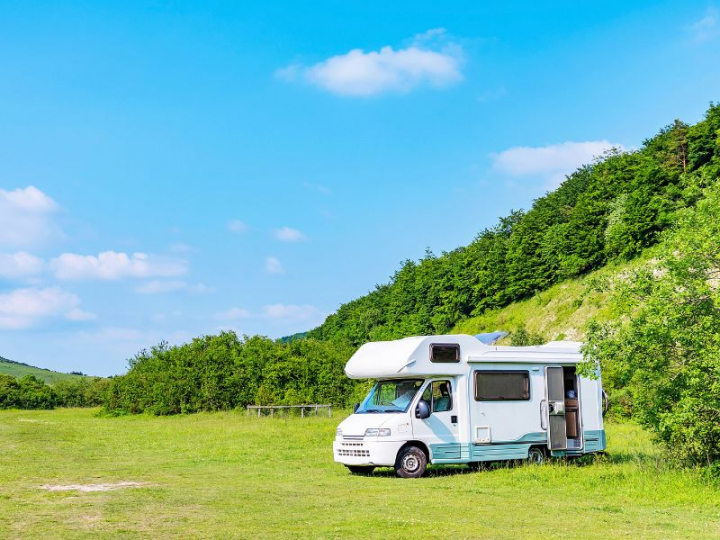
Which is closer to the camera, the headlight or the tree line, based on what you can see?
the tree line

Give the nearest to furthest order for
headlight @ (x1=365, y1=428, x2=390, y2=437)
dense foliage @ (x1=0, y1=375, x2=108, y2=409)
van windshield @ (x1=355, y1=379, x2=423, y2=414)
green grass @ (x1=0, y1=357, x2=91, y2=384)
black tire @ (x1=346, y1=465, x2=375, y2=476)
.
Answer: headlight @ (x1=365, y1=428, x2=390, y2=437)
van windshield @ (x1=355, y1=379, x2=423, y2=414)
black tire @ (x1=346, y1=465, x2=375, y2=476)
dense foliage @ (x1=0, y1=375, x2=108, y2=409)
green grass @ (x1=0, y1=357, x2=91, y2=384)

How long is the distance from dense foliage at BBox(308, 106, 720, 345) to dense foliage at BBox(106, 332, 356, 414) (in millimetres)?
23659

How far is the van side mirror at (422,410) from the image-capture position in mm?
18281

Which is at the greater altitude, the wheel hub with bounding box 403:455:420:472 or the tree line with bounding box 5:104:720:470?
the tree line with bounding box 5:104:720:470

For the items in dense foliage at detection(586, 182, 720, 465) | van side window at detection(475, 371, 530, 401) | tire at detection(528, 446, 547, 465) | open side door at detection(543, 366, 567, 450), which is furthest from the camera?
open side door at detection(543, 366, 567, 450)

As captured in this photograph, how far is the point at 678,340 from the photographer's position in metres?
15.6

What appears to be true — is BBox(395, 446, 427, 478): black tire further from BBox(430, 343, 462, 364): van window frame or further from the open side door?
the open side door

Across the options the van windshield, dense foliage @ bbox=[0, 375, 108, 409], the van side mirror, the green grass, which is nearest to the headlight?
the van windshield

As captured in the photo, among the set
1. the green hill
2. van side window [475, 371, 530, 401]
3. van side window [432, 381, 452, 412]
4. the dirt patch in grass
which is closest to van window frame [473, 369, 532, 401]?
van side window [475, 371, 530, 401]

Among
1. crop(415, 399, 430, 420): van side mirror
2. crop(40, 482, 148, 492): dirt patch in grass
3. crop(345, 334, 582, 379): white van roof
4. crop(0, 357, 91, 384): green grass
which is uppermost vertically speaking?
crop(0, 357, 91, 384): green grass

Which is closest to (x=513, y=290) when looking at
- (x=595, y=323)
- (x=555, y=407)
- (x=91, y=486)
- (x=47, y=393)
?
(x=47, y=393)

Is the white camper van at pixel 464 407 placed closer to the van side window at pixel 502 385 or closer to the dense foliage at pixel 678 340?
the van side window at pixel 502 385

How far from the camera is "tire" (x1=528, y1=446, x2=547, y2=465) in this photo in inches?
779

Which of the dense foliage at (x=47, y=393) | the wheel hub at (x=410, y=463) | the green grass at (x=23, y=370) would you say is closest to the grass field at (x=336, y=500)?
the wheel hub at (x=410, y=463)
